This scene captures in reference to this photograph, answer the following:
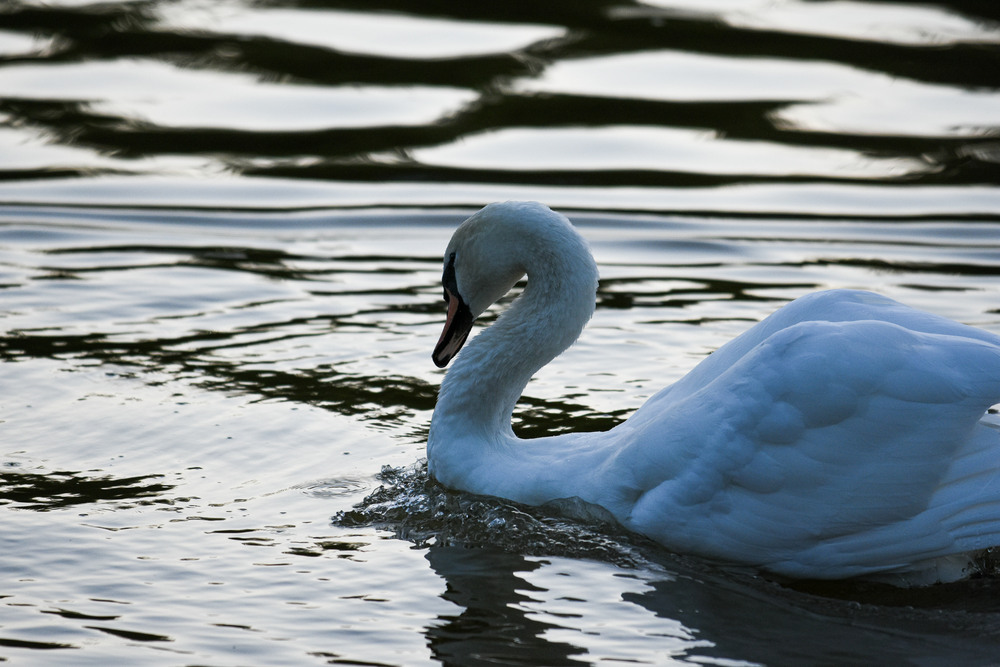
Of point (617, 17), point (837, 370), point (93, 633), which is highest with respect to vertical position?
point (617, 17)

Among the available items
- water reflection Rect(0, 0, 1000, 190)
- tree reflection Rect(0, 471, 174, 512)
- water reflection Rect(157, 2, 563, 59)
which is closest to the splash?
tree reflection Rect(0, 471, 174, 512)

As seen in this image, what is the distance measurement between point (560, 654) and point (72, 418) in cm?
334

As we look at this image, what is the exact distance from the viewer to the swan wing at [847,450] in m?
5.32

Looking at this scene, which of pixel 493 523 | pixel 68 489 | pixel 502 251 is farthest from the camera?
pixel 68 489

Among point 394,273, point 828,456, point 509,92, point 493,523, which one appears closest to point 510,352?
point 493,523

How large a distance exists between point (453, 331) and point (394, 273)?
3.58m

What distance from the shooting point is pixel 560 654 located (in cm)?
499

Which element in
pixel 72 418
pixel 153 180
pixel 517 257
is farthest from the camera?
pixel 153 180

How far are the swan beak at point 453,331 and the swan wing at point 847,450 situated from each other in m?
1.40

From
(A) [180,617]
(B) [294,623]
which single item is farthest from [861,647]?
(A) [180,617]

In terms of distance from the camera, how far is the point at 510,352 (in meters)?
6.39

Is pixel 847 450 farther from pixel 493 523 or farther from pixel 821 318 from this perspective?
pixel 493 523

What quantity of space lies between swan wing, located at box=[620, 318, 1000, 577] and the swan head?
3.48 feet

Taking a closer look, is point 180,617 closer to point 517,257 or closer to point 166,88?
point 517,257
